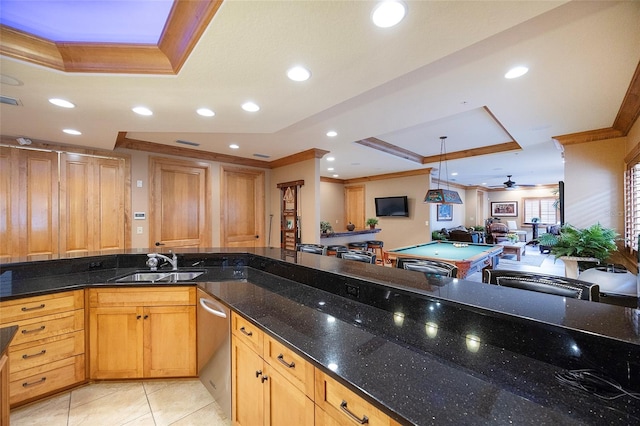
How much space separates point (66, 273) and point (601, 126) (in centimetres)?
652

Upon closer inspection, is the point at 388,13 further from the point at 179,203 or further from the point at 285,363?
the point at 179,203

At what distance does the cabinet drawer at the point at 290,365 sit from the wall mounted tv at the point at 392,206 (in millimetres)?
6946

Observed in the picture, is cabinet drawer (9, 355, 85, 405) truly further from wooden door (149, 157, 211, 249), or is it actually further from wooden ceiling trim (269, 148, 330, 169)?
wooden ceiling trim (269, 148, 330, 169)

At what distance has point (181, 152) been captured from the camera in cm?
466

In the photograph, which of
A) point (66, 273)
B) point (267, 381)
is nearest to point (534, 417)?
point (267, 381)

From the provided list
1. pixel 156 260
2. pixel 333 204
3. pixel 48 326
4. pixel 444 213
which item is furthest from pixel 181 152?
pixel 444 213

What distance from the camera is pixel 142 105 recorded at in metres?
2.46

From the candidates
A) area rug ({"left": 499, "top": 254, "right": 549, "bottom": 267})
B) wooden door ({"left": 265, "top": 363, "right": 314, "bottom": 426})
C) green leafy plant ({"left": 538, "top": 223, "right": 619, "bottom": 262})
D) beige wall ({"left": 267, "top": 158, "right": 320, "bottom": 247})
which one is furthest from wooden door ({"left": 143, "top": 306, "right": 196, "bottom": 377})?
area rug ({"left": 499, "top": 254, "right": 549, "bottom": 267})

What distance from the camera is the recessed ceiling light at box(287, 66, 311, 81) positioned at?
5.98 ft

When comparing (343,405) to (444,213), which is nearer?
(343,405)

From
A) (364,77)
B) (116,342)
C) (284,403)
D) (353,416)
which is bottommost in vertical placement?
(116,342)

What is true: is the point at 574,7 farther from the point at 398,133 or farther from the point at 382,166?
the point at 382,166

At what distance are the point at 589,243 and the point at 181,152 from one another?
615 cm

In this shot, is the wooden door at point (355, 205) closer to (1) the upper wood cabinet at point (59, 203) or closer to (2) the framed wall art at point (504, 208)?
(1) the upper wood cabinet at point (59, 203)
